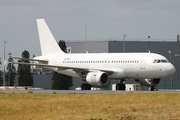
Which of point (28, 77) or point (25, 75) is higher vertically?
point (25, 75)

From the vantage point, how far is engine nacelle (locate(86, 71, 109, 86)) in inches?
2520

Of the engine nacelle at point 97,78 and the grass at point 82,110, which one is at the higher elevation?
the engine nacelle at point 97,78

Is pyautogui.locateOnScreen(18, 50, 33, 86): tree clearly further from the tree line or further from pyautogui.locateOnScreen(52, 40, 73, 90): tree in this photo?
pyautogui.locateOnScreen(52, 40, 73, 90): tree

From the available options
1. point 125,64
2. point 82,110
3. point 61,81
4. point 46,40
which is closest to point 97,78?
point 125,64

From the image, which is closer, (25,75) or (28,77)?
(28,77)

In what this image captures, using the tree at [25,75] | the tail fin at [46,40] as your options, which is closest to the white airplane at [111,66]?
the tail fin at [46,40]

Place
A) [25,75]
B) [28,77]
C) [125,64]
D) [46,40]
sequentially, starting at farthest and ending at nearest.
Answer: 1. [25,75]
2. [28,77]
3. [46,40]
4. [125,64]

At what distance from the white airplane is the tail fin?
4.20 feet

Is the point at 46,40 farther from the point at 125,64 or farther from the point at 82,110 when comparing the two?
the point at 82,110

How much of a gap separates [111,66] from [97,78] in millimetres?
2669

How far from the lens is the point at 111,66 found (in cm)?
6588

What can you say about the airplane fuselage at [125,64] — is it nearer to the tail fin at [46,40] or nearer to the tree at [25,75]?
the tail fin at [46,40]

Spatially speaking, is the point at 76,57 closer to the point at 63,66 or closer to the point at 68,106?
the point at 63,66

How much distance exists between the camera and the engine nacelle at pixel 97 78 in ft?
210
